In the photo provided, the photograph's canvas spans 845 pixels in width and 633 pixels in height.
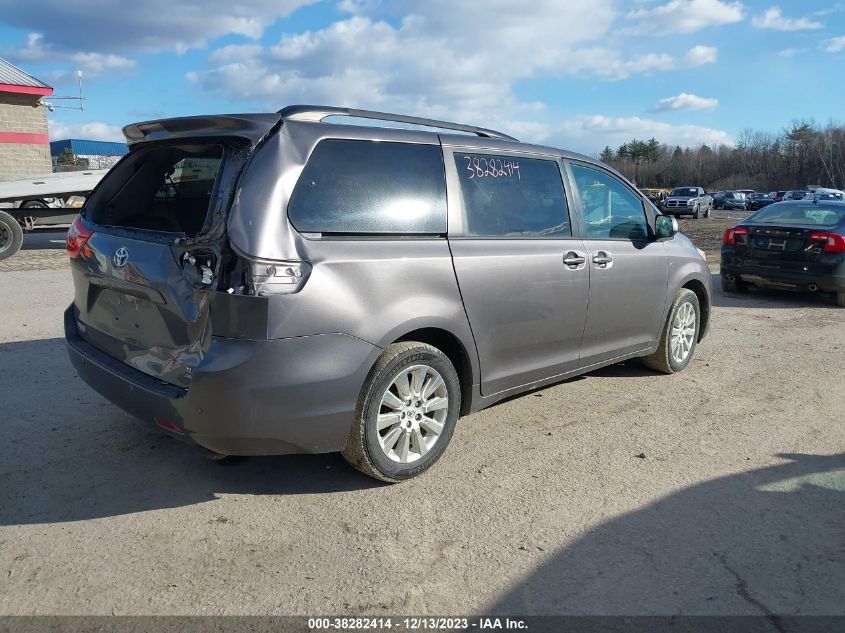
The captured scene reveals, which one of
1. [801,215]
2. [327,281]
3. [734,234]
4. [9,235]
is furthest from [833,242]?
[9,235]

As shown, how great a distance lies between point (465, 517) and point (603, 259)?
2303 mm

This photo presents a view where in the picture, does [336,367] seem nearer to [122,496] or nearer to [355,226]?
[355,226]

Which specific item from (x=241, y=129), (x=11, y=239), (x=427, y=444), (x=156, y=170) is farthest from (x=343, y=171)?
(x=11, y=239)

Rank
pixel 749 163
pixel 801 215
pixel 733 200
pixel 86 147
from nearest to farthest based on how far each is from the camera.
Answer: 1. pixel 801 215
2. pixel 733 200
3. pixel 86 147
4. pixel 749 163

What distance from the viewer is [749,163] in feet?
321

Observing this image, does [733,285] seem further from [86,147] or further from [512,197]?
[86,147]

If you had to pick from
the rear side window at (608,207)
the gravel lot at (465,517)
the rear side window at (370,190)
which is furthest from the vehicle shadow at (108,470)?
the rear side window at (608,207)

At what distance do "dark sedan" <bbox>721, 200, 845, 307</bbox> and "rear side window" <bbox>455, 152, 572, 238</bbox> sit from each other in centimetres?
625

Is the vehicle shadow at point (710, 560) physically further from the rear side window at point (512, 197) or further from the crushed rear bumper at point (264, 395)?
the rear side window at point (512, 197)

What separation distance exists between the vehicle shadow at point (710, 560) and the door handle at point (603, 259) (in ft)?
5.53

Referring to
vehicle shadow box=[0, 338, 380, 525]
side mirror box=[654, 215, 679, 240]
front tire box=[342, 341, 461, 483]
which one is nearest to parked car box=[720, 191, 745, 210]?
side mirror box=[654, 215, 679, 240]

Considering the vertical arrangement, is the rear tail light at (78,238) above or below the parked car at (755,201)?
below

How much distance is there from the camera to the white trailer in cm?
1366

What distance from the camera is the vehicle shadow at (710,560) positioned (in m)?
2.81
